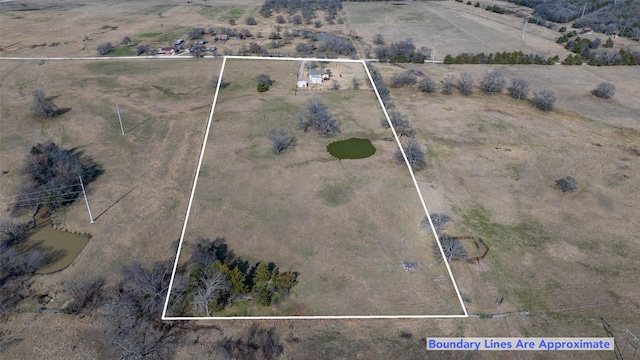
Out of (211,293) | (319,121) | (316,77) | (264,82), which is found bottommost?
(211,293)

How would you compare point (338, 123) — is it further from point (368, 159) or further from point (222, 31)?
point (222, 31)

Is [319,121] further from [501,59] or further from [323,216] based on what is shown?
[501,59]

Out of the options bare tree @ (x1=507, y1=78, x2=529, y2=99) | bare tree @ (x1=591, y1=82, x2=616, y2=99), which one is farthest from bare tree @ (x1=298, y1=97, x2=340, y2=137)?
bare tree @ (x1=591, y1=82, x2=616, y2=99)

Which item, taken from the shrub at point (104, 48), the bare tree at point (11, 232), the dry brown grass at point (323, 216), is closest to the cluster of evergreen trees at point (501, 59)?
the dry brown grass at point (323, 216)

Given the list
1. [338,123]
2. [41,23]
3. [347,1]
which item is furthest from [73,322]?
[347,1]

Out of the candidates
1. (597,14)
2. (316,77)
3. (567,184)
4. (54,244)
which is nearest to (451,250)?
(567,184)

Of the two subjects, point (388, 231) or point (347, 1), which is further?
point (347, 1)
